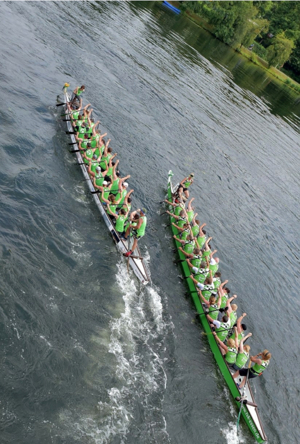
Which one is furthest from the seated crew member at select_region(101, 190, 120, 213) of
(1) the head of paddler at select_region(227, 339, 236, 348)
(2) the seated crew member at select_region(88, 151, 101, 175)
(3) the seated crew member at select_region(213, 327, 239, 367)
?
(1) the head of paddler at select_region(227, 339, 236, 348)

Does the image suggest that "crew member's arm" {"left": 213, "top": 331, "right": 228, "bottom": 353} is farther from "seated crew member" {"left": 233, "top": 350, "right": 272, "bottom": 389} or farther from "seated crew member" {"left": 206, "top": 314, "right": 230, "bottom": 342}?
"seated crew member" {"left": 233, "top": 350, "right": 272, "bottom": 389}

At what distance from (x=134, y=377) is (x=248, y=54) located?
95271 mm

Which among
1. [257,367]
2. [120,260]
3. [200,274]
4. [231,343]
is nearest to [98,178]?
[120,260]

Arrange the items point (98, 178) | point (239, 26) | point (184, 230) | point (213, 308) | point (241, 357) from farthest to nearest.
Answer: point (239, 26) < point (98, 178) < point (184, 230) < point (213, 308) < point (241, 357)

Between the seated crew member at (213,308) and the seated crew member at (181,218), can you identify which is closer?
the seated crew member at (213,308)

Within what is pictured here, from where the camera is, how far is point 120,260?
18.5m

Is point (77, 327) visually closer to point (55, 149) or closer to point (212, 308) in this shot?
point (212, 308)

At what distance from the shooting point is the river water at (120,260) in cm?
1249

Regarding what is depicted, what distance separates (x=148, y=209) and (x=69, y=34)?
29.9 meters

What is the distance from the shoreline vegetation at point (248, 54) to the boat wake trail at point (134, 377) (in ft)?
289

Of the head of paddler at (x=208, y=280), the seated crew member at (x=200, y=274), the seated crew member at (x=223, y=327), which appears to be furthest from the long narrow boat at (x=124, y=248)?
the seated crew member at (x=223, y=327)

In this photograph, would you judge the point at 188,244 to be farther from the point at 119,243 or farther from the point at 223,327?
the point at 223,327

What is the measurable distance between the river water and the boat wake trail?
0.05 meters

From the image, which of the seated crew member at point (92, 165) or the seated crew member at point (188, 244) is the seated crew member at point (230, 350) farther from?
the seated crew member at point (92, 165)
